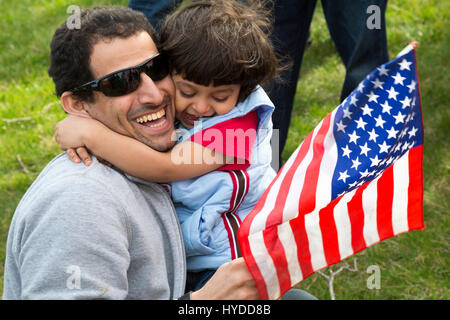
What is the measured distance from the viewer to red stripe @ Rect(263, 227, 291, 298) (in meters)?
2.30

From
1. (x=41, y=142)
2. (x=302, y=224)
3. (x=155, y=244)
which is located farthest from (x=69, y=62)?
(x=41, y=142)

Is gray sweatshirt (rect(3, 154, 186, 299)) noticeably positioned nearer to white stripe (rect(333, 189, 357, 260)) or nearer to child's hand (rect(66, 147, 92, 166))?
child's hand (rect(66, 147, 92, 166))

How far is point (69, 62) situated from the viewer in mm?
2463

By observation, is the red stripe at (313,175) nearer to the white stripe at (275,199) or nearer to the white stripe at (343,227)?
the white stripe at (275,199)

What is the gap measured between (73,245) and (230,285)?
1.92 feet

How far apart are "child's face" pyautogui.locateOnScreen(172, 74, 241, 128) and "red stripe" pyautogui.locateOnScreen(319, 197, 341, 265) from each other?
752 mm

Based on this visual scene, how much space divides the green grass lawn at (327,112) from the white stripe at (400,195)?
5.85 ft

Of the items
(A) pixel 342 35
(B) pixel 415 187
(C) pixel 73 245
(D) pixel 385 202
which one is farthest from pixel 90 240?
(A) pixel 342 35

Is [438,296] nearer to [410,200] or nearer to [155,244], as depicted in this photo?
[410,200]

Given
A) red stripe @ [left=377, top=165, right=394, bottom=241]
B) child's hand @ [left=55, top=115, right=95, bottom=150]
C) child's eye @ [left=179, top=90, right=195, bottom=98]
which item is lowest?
red stripe @ [left=377, top=165, right=394, bottom=241]

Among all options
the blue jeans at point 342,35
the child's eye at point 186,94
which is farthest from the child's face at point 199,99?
the blue jeans at point 342,35

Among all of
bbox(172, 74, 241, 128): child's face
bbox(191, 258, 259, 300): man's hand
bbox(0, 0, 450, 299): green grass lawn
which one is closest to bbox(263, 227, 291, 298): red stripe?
bbox(191, 258, 259, 300): man's hand

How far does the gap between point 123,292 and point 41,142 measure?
4.20 m

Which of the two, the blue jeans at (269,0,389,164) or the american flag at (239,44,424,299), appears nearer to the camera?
the american flag at (239,44,424,299)
